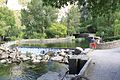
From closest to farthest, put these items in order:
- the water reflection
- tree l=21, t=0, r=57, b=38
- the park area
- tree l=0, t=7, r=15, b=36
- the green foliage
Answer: the park area, the water reflection, tree l=0, t=7, r=15, b=36, tree l=21, t=0, r=57, b=38, the green foliage

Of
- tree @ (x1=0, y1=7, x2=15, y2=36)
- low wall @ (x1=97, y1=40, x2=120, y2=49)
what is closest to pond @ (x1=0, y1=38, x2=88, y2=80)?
low wall @ (x1=97, y1=40, x2=120, y2=49)

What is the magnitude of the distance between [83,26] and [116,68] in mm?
67372

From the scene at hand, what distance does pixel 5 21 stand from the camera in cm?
6147

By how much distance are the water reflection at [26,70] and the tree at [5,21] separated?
27.7m

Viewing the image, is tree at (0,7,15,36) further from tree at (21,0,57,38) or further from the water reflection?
the water reflection

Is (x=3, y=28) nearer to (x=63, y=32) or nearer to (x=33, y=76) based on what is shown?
(x=63, y=32)

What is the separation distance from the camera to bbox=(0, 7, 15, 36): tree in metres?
57.9

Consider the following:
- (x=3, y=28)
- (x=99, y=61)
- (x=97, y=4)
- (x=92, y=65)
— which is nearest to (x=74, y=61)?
(x=92, y=65)

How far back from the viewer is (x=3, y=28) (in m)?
57.8

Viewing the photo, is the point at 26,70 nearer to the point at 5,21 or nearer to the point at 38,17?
the point at 5,21

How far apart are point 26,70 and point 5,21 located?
35996mm

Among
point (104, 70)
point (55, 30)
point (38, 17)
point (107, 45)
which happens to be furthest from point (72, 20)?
point (104, 70)

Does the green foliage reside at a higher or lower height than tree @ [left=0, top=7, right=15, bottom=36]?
lower

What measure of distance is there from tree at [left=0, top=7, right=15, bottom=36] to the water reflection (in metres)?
27.7
